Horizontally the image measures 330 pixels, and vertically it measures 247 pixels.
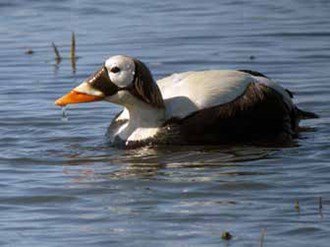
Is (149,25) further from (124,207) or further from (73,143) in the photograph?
(124,207)

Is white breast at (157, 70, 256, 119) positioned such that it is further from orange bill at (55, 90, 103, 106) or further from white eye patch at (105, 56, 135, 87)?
orange bill at (55, 90, 103, 106)

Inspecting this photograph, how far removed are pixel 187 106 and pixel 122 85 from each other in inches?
19.9

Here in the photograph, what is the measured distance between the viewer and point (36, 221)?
27.3ft

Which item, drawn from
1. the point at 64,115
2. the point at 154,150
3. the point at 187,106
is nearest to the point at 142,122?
the point at 154,150

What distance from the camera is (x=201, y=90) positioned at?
1060 cm

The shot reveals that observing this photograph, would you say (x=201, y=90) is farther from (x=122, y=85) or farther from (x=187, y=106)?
(x=122, y=85)

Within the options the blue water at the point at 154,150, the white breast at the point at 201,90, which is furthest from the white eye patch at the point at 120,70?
the blue water at the point at 154,150

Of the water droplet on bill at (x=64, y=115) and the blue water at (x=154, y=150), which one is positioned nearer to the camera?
the blue water at (x=154, y=150)

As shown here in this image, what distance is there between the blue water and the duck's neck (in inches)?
7.2

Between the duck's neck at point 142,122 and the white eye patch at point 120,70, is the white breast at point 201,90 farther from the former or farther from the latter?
the white eye patch at point 120,70

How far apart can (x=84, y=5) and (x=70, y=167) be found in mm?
7505

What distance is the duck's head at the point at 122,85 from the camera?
417 inches

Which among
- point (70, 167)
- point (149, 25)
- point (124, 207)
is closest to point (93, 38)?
point (149, 25)

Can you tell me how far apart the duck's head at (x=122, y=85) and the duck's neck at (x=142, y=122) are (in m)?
0.06
